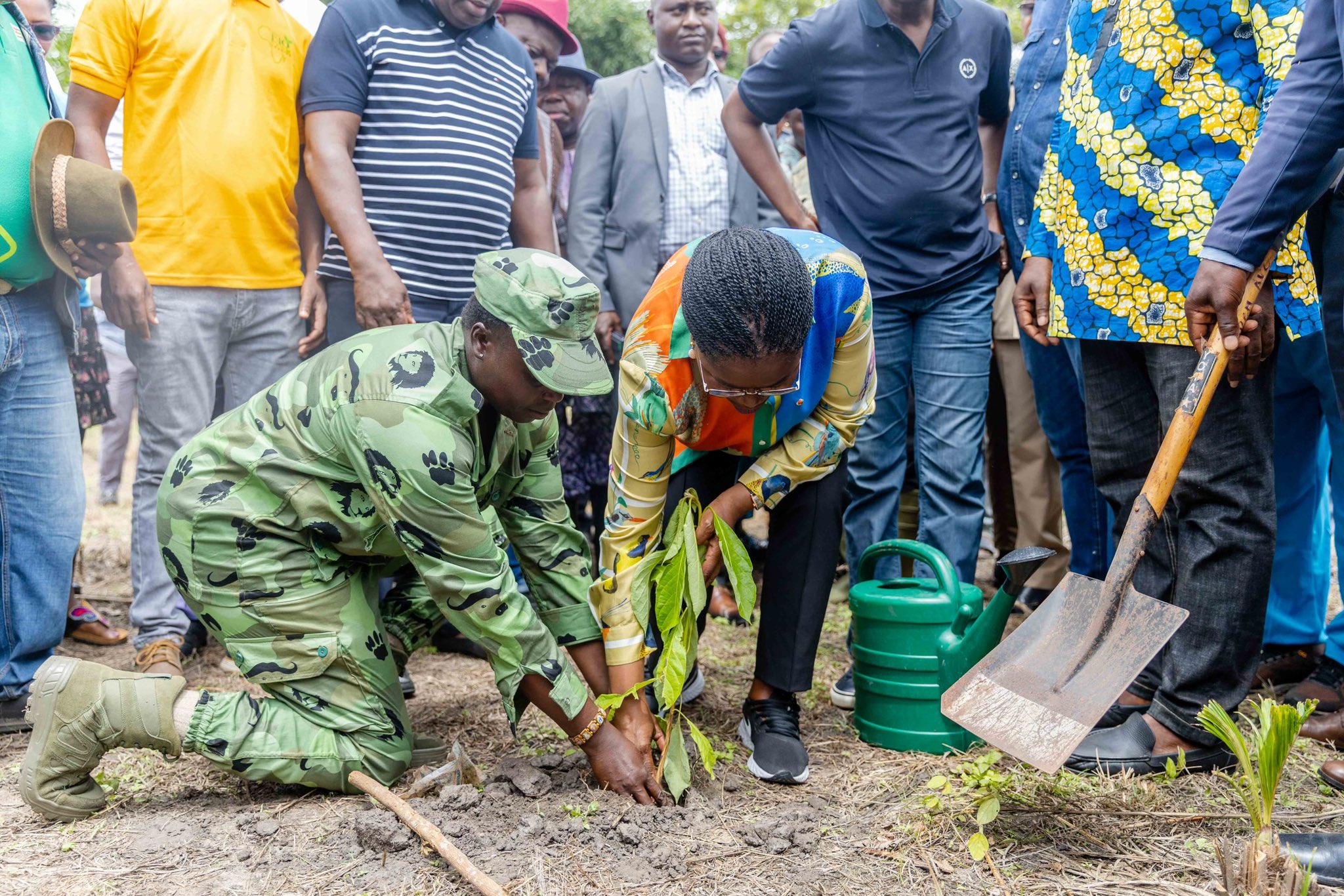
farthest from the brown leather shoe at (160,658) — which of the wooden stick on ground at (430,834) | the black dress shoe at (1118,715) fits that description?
the black dress shoe at (1118,715)

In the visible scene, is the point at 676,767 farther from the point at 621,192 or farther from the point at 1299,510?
the point at 621,192

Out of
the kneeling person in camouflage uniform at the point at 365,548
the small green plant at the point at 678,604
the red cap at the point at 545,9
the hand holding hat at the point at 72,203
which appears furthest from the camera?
the red cap at the point at 545,9

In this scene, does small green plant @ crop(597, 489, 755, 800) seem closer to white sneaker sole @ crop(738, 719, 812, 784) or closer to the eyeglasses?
white sneaker sole @ crop(738, 719, 812, 784)

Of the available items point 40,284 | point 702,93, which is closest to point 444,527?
point 40,284

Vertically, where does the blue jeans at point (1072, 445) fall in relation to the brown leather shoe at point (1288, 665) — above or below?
above

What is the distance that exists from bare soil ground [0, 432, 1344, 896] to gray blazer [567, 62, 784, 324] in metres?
2.18

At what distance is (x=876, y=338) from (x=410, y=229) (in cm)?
168

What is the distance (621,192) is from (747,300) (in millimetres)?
2317

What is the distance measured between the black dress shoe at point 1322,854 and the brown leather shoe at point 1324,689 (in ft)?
3.65

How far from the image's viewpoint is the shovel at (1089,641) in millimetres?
2242

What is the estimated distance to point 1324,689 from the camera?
3.10 m

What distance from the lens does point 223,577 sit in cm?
263

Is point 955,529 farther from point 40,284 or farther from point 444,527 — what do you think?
point 40,284

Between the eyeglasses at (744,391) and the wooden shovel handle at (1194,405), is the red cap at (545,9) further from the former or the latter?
the wooden shovel handle at (1194,405)
